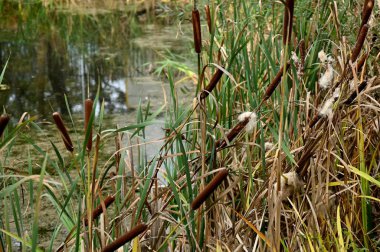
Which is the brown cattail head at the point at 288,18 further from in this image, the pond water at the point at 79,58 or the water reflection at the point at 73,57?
the water reflection at the point at 73,57

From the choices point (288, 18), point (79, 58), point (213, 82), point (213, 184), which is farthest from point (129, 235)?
point (79, 58)

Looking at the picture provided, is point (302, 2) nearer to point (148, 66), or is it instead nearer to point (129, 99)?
point (129, 99)

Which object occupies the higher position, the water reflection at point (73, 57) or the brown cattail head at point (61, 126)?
the brown cattail head at point (61, 126)

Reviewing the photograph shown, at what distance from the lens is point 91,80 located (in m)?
4.65

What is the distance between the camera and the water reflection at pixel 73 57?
13.4 feet

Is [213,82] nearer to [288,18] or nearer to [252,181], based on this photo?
[288,18]

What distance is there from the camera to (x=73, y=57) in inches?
203

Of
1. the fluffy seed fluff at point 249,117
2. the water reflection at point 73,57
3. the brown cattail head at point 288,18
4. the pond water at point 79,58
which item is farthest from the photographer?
the water reflection at point 73,57

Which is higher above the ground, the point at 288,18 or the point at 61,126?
the point at 288,18

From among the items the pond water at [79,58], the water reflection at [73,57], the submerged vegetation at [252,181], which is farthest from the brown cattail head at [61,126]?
the water reflection at [73,57]

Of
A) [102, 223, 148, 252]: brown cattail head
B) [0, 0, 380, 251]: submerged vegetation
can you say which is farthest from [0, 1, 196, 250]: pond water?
[102, 223, 148, 252]: brown cattail head

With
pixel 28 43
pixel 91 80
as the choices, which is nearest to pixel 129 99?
pixel 91 80

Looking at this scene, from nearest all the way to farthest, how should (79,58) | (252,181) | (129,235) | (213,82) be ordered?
(129,235) → (213,82) → (252,181) → (79,58)

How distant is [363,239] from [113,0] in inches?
258
